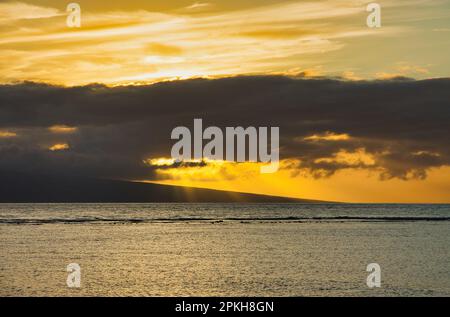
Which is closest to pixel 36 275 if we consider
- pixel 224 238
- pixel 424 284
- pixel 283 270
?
pixel 283 270

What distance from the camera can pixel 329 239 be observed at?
109875 millimetres
